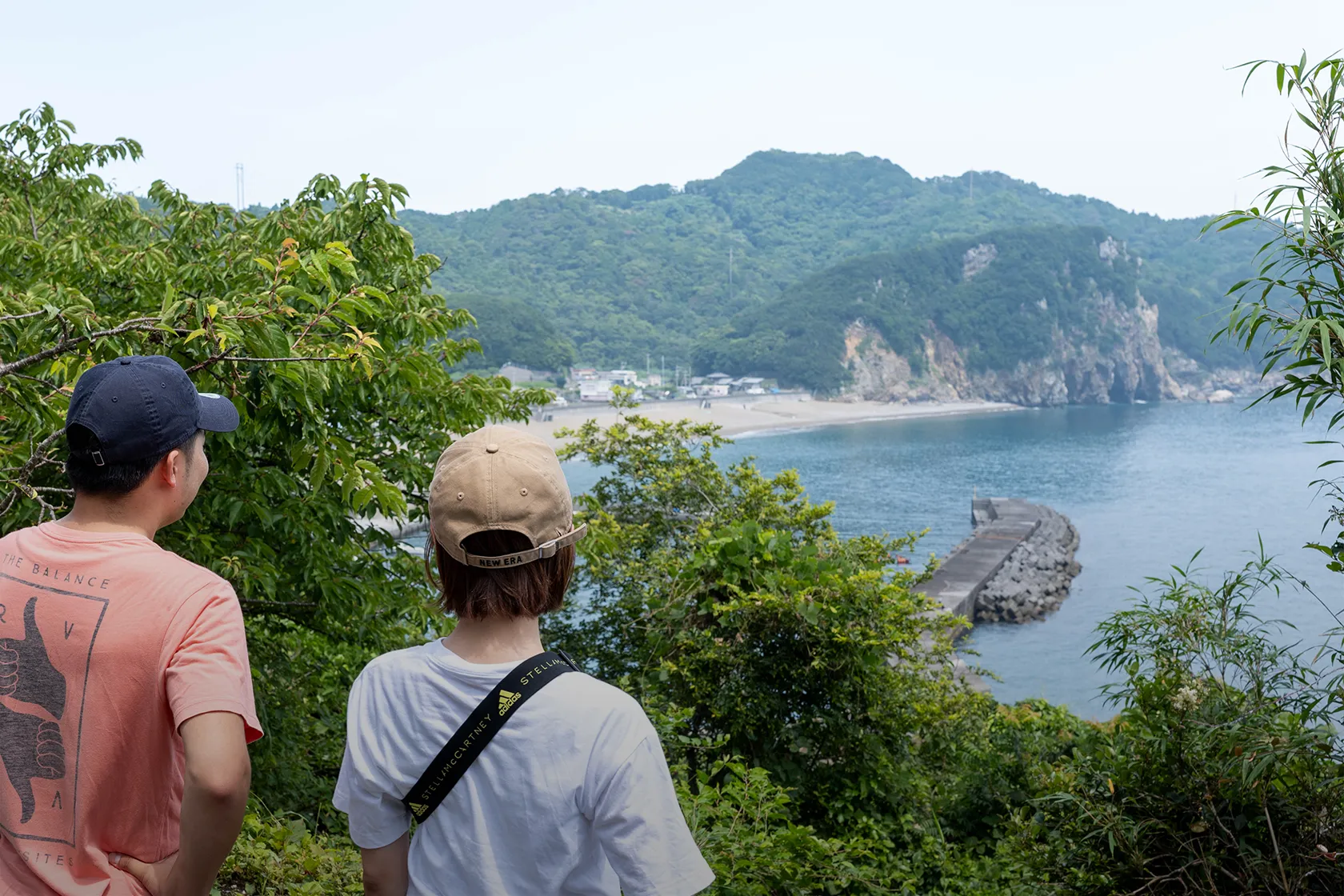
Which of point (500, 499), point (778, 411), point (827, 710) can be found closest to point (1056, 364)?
point (778, 411)

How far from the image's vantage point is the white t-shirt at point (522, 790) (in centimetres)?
131

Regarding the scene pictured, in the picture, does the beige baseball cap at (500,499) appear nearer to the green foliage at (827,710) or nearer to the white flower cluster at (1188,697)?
the green foliage at (827,710)

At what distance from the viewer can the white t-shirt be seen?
131 centimetres

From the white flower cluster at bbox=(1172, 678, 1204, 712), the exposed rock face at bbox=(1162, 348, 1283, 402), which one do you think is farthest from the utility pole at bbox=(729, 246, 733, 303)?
the white flower cluster at bbox=(1172, 678, 1204, 712)

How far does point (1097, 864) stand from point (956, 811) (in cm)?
250

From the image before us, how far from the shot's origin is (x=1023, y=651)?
2553 centimetres

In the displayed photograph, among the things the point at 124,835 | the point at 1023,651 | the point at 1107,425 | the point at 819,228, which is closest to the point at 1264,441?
the point at 1107,425

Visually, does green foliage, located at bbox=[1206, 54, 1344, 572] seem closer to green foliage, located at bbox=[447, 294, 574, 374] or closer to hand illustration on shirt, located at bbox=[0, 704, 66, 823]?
hand illustration on shirt, located at bbox=[0, 704, 66, 823]

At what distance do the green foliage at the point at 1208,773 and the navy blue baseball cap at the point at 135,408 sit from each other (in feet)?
11.3

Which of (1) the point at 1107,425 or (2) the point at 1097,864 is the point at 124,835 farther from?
(1) the point at 1107,425

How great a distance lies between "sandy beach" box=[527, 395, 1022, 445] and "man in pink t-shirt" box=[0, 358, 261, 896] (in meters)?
67.6

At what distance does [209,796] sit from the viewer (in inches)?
56.9

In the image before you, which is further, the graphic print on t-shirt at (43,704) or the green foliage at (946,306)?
the green foliage at (946,306)

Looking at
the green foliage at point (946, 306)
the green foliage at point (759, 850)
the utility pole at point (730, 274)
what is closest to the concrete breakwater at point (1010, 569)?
the green foliage at point (759, 850)
